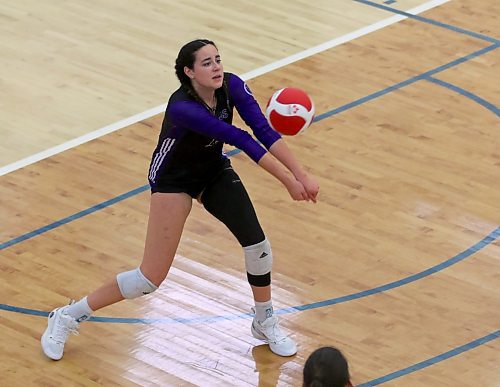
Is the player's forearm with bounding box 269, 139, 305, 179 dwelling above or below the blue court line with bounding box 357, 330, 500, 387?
above

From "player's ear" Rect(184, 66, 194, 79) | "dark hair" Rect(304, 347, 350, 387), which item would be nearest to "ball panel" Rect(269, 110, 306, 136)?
"player's ear" Rect(184, 66, 194, 79)

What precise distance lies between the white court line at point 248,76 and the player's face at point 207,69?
130 inches

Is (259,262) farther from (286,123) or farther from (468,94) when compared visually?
(468,94)

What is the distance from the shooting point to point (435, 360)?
759 cm

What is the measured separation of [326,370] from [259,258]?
2833 millimetres

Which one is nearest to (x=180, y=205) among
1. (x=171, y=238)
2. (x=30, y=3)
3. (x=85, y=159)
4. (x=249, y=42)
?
(x=171, y=238)

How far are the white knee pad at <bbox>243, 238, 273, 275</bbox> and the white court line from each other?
3155mm

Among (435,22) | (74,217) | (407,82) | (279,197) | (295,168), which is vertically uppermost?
(295,168)

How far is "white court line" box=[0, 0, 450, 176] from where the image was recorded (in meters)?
10.1

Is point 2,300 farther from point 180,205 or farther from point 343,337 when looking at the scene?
point 343,337

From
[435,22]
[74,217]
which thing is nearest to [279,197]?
[74,217]

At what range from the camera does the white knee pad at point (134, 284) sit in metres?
7.34

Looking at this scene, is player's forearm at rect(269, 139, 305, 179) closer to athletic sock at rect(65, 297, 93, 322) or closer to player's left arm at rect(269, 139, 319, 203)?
player's left arm at rect(269, 139, 319, 203)

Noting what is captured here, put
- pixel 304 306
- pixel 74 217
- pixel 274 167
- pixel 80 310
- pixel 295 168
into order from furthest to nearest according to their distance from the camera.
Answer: pixel 74 217 → pixel 304 306 → pixel 80 310 → pixel 295 168 → pixel 274 167
